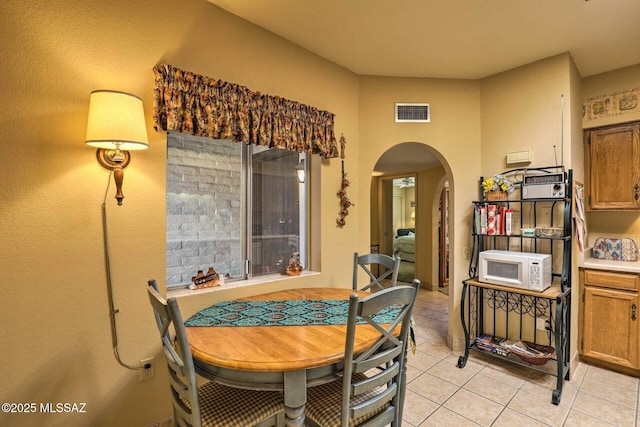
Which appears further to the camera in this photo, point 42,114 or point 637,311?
point 637,311

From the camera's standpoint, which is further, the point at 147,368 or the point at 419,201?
the point at 419,201

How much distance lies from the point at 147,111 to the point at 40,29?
0.57 metres

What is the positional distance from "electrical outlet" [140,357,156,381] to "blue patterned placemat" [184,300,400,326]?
1.40 feet

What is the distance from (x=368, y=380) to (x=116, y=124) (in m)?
1.74

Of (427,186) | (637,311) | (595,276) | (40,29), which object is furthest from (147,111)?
(427,186)

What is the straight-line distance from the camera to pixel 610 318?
2719 millimetres

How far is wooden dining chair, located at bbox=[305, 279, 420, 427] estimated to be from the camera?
127 centimetres

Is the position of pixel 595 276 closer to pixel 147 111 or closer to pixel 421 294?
pixel 421 294

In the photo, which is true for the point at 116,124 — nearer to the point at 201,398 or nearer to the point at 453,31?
the point at 201,398

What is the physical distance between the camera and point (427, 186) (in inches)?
225

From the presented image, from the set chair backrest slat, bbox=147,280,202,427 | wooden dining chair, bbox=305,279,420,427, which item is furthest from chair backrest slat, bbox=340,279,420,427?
chair backrest slat, bbox=147,280,202,427

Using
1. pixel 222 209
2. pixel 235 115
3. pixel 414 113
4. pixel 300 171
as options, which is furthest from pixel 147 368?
pixel 414 113

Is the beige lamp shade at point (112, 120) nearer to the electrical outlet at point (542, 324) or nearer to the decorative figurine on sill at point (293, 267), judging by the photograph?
the decorative figurine on sill at point (293, 267)

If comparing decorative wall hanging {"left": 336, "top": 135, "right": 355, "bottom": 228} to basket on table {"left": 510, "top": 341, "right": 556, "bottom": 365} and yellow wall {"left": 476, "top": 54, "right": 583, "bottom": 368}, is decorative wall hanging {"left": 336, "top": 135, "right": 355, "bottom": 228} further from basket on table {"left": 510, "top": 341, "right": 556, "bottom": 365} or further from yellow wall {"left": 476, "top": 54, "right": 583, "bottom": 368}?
basket on table {"left": 510, "top": 341, "right": 556, "bottom": 365}
